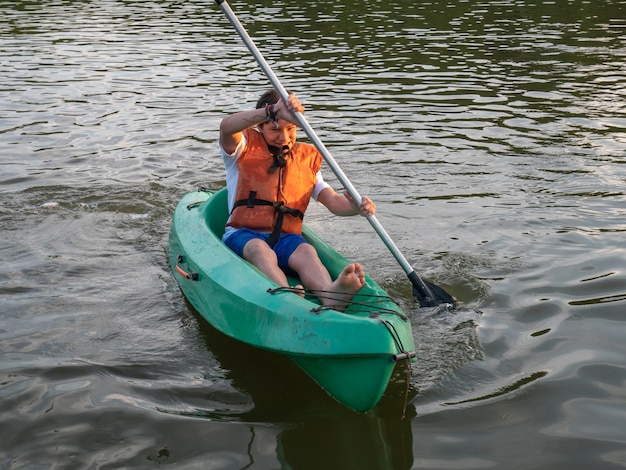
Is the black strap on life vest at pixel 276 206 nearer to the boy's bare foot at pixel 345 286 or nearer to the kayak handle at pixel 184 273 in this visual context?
the kayak handle at pixel 184 273

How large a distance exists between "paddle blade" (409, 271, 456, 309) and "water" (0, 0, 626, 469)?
0.08 meters

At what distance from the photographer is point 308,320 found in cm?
408

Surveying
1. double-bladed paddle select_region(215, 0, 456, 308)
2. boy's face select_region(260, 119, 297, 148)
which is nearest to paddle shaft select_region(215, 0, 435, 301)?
double-bladed paddle select_region(215, 0, 456, 308)

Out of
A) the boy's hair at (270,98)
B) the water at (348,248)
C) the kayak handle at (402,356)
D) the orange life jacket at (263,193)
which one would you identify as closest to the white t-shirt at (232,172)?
the orange life jacket at (263,193)

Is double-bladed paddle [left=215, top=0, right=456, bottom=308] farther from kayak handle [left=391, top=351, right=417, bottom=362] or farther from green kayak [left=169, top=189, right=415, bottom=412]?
kayak handle [left=391, top=351, right=417, bottom=362]

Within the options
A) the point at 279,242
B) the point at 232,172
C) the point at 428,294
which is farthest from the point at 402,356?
the point at 232,172

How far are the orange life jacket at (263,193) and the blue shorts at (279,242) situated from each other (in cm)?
6

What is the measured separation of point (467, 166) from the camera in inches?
330

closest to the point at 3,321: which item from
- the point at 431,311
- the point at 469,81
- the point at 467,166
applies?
the point at 431,311

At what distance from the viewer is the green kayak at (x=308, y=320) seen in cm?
384

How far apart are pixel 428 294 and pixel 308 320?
1.39 m

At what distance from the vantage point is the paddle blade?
5223 mm

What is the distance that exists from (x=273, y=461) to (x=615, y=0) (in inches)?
694

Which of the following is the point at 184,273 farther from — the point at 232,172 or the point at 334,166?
the point at 334,166
